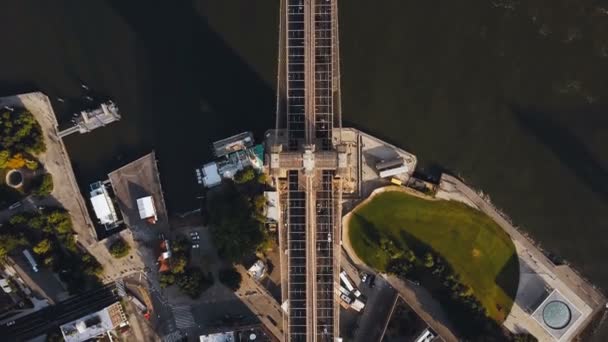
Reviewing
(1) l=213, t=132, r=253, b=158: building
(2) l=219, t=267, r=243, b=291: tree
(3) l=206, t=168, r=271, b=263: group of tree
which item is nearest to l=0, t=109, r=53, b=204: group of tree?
(1) l=213, t=132, r=253, b=158: building

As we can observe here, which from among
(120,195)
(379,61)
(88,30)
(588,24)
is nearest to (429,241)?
(379,61)

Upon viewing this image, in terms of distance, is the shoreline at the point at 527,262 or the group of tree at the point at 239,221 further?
the shoreline at the point at 527,262

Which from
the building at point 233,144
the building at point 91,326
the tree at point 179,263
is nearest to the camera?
the building at point 91,326

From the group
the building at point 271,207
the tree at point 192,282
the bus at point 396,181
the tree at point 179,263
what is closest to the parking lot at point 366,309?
the building at point 271,207

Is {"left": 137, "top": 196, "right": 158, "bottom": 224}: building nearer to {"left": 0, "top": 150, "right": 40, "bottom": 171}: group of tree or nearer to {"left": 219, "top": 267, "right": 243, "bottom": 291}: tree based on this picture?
{"left": 219, "top": 267, "right": 243, "bottom": 291}: tree

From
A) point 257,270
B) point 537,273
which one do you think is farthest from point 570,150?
point 257,270

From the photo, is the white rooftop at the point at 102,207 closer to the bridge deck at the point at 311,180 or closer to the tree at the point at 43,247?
the tree at the point at 43,247

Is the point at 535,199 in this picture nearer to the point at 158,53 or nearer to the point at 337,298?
the point at 337,298
